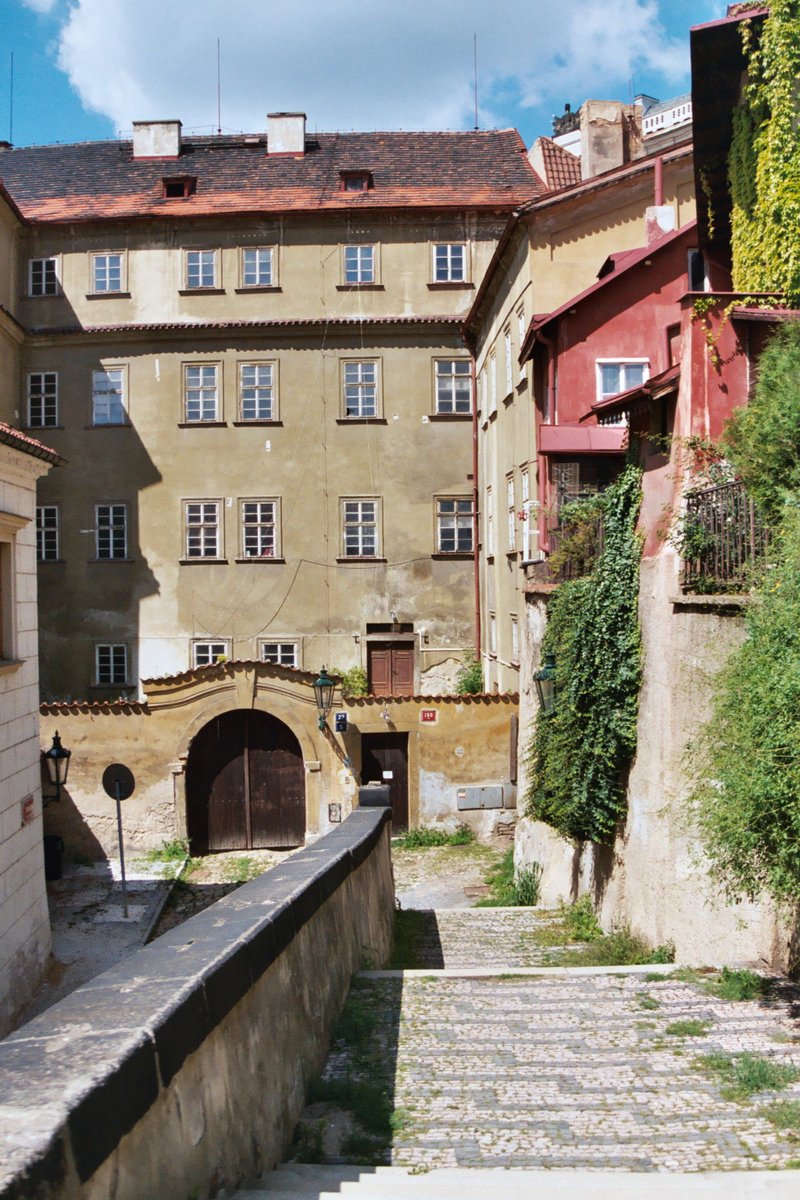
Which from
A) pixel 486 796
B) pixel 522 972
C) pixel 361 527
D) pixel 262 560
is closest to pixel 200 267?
pixel 262 560

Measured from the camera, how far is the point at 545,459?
17.8 m

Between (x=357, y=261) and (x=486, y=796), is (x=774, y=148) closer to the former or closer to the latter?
(x=486, y=796)

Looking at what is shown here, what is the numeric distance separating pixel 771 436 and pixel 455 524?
20.0 metres

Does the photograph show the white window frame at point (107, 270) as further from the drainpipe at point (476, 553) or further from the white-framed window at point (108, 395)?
the drainpipe at point (476, 553)

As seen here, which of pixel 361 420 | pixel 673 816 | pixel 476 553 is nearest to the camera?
pixel 673 816

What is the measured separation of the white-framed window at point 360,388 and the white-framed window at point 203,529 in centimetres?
436

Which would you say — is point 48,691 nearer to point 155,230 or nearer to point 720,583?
point 155,230

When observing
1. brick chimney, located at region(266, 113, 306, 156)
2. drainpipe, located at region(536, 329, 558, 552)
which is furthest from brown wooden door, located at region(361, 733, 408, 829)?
brick chimney, located at region(266, 113, 306, 156)

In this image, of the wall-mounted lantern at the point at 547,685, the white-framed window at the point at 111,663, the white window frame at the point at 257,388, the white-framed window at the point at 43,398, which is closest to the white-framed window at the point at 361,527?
the white window frame at the point at 257,388

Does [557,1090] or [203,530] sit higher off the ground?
[203,530]

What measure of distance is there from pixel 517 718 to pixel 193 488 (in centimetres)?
1191

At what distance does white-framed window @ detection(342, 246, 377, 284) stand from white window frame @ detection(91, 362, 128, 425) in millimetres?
6410

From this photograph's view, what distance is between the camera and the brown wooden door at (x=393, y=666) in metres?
29.0

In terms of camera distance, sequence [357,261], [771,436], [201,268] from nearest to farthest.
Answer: [771,436] → [357,261] → [201,268]
